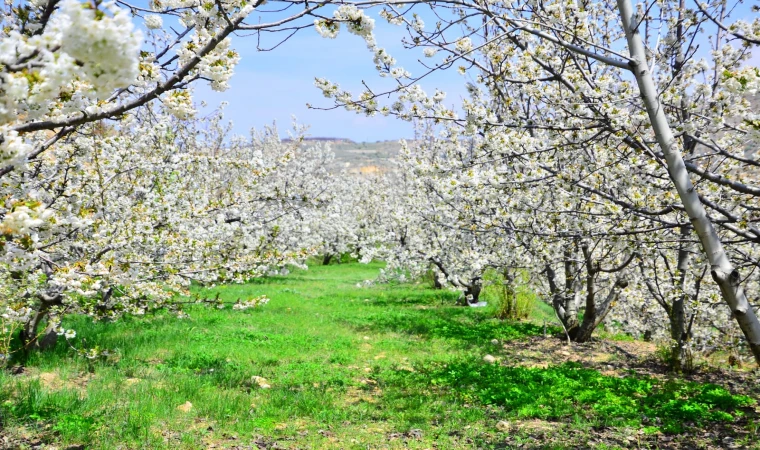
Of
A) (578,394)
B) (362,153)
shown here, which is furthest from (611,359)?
(362,153)

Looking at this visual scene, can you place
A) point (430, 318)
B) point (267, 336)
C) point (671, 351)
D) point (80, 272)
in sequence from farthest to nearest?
point (430, 318), point (267, 336), point (671, 351), point (80, 272)

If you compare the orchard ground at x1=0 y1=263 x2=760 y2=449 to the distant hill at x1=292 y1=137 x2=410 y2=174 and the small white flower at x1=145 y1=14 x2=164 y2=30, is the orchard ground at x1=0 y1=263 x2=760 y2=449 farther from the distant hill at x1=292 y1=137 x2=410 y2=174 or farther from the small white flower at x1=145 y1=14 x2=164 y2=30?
the distant hill at x1=292 y1=137 x2=410 y2=174

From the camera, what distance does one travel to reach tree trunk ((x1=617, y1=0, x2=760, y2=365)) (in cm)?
323

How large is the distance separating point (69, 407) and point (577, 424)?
5.14 m

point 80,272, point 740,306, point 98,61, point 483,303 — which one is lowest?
point 483,303

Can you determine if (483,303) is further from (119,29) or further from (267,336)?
(119,29)

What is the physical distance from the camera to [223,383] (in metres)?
6.43

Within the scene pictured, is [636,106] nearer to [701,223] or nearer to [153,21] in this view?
[701,223]

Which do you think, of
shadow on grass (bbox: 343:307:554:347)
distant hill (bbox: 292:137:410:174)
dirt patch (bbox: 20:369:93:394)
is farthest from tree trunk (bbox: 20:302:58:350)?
distant hill (bbox: 292:137:410:174)

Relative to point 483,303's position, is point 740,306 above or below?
above

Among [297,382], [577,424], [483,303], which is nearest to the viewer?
[577,424]

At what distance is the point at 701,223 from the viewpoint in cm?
330

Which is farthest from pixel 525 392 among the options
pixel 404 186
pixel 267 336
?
pixel 404 186

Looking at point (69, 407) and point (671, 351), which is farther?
point (671, 351)
